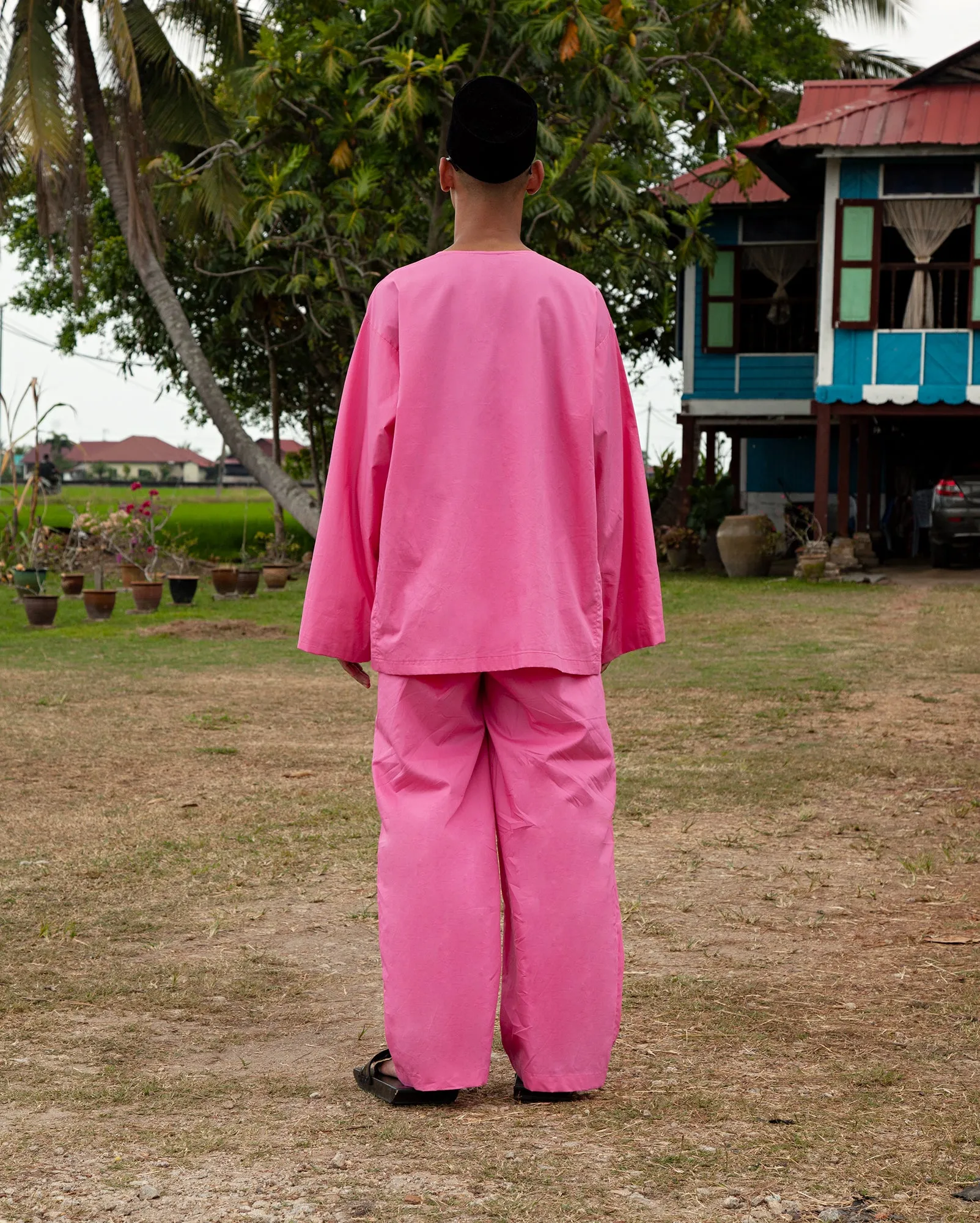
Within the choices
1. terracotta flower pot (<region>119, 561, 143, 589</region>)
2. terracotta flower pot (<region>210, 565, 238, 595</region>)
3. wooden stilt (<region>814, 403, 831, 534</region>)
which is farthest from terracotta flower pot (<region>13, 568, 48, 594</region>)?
wooden stilt (<region>814, 403, 831, 534</region>)

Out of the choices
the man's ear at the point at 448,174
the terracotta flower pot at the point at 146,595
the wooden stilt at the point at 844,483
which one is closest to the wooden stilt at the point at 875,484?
the wooden stilt at the point at 844,483

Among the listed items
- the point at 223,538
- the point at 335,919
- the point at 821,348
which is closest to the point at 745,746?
the point at 335,919

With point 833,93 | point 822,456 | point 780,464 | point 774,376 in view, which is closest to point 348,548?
point 822,456

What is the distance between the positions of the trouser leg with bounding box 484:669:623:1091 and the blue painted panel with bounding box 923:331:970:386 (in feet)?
51.4

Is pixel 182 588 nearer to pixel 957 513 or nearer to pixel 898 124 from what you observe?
pixel 957 513

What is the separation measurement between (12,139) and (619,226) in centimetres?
643

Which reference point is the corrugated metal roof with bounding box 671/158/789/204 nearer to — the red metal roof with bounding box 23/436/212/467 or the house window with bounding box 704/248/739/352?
the house window with bounding box 704/248/739/352

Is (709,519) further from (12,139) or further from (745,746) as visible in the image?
(745,746)

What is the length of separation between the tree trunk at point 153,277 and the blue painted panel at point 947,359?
7.22 metres

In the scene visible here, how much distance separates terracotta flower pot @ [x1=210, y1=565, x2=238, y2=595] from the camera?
1555cm

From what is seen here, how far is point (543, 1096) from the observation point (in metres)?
2.82

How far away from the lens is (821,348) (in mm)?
17562

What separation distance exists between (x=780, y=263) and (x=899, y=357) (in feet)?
11.7

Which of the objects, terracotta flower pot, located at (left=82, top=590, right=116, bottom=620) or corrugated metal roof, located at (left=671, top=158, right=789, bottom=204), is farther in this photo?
corrugated metal roof, located at (left=671, top=158, right=789, bottom=204)
